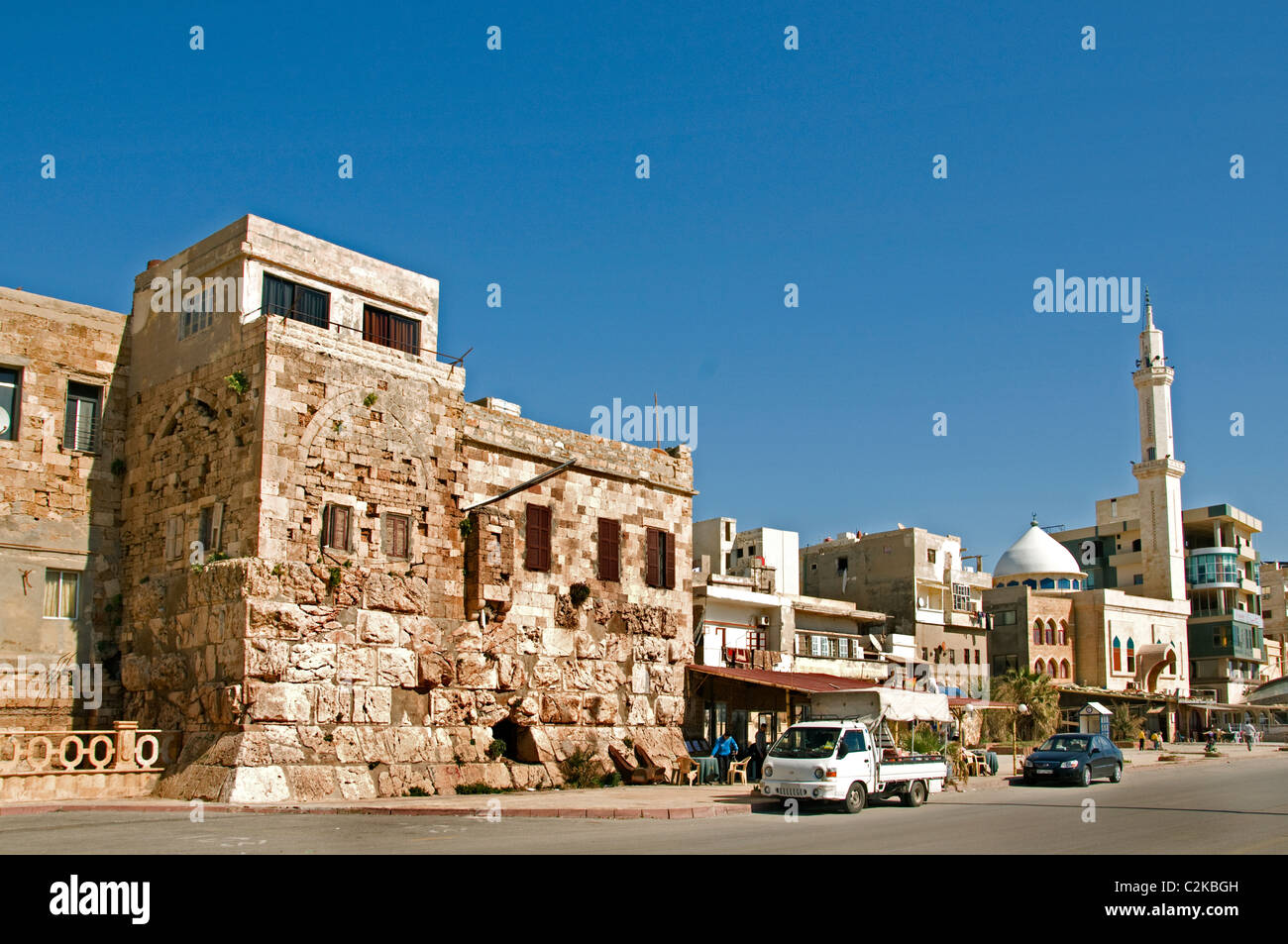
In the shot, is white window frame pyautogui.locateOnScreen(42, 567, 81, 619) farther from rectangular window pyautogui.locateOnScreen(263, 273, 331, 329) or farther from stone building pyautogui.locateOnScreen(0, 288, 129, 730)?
rectangular window pyautogui.locateOnScreen(263, 273, 331, 329)

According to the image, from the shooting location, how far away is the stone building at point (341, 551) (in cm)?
2189

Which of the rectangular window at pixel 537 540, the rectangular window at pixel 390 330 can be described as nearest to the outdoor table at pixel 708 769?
the rectangular window at pixel 537 540

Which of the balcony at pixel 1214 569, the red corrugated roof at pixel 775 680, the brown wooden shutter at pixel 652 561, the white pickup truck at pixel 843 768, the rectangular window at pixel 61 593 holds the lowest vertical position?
the white pickup truck at pixel 843 768

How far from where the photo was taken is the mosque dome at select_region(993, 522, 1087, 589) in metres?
72.6

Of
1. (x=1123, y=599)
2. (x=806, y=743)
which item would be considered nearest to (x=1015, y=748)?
(x=806, y=743)

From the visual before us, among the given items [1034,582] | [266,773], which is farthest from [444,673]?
[1034,582]

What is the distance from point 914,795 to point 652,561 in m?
10.3

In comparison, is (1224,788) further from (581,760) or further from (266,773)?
(266,773)

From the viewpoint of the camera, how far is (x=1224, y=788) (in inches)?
1041

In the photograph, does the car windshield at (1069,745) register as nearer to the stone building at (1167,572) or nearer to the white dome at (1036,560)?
the stone building at (1167,572)

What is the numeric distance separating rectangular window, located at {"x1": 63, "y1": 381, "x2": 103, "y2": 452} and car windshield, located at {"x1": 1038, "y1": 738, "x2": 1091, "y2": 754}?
24206 millimetres

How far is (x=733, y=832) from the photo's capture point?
16125mm

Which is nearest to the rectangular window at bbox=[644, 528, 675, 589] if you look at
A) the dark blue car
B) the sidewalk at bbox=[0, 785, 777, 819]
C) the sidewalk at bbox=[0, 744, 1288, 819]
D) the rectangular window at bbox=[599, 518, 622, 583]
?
the rectangular window at bbox=[599, 518, 622, 583]
